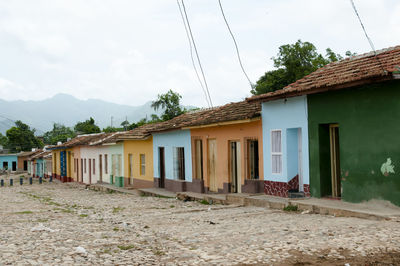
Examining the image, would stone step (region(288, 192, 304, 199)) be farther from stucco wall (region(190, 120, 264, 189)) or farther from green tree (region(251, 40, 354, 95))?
green tree (region(251, 40, 354, 95))

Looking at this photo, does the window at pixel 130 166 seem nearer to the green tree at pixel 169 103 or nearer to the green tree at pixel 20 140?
the green tree at pixel 169 103

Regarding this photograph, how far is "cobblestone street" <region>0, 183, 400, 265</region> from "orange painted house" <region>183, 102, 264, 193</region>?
364cm

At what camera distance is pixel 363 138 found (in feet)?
33.4

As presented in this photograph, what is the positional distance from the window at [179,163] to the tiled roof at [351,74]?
248 inches

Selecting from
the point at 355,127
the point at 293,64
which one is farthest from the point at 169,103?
the point at 355,127

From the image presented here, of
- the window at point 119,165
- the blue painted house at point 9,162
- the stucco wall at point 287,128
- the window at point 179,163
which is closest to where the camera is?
the stucco wall at point 287,128

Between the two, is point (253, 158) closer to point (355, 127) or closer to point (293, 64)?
point (355, 127)

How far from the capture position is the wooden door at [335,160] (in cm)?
1161

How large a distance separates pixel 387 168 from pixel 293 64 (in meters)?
28.4

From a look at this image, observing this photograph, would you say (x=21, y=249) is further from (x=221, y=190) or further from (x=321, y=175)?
(x=221, y=190)

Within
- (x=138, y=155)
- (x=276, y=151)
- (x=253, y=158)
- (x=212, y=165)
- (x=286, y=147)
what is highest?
(x=286, y=147)

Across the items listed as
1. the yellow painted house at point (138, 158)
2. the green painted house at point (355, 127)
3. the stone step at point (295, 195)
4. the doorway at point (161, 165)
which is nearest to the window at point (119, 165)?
the yellow painted house at point (138, 158)

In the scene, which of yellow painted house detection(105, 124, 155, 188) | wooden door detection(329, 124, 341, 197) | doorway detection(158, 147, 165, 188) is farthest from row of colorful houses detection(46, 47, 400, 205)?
yellow painted house detection(105, 124, 155, 188)

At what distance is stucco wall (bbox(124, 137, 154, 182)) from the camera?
22000 mm
